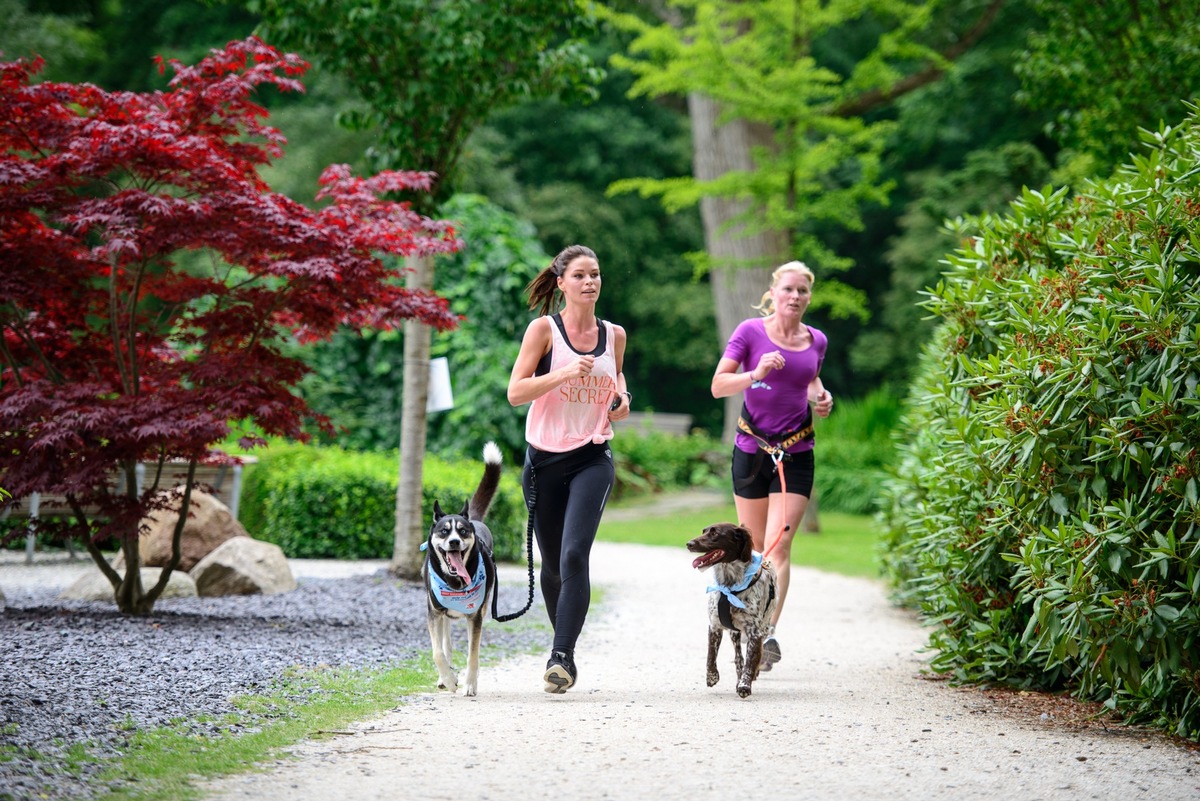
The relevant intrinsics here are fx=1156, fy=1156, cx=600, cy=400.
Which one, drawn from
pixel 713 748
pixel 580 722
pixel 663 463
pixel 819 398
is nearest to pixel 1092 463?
pixel 819 398

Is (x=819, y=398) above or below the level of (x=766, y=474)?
above

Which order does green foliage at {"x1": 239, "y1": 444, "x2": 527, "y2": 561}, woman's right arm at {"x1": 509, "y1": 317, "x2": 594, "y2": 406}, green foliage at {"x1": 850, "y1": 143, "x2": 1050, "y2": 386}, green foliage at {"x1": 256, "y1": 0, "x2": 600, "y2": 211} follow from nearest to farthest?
woman's right arm at {"x1": 509, "y1": 317, "x2": 594, "y2": 406} → green foliage at {"x1": 256, "y1": 0, "x2": 600, "y2": 211} → green foliage at {"x1": 239, "y1": 444, "x2": 527, "y2": 561} → green foliage at {"x1": 850, "y1": 143, "x2": 1050, "y2": 386}

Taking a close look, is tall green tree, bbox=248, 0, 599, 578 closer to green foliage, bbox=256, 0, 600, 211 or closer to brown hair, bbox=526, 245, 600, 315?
green foliage, bbox=256, 0, 600, 211

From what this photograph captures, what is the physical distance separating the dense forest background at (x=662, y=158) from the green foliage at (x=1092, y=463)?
20.1ft

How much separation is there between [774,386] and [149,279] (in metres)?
4.37

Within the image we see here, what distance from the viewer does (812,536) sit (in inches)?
658

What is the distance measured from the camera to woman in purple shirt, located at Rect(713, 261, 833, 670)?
20.7 feet

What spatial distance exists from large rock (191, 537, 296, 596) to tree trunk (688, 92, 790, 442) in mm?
9983

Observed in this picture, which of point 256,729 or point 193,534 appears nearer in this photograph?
point 256,729

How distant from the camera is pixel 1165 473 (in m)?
4.71

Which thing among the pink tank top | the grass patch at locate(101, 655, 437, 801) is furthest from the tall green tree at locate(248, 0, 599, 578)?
the pink tank top

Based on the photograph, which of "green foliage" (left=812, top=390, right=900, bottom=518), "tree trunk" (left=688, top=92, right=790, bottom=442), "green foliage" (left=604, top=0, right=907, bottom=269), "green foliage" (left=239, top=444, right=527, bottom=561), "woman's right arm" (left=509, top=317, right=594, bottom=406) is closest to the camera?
"woman's right arm" (left=509, top=317, right=594, bottom=406)

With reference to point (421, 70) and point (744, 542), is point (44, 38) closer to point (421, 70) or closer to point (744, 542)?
point (421, 70)

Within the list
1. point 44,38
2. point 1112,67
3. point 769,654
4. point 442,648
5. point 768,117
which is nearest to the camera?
point 442,648
